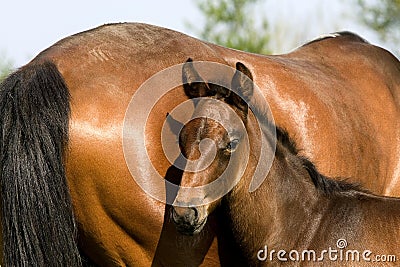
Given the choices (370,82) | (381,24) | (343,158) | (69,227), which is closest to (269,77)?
(343,158)

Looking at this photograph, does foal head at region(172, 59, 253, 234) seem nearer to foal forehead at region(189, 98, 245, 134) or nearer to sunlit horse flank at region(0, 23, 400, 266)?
foal forehead at region(189, 98, 245, 134)

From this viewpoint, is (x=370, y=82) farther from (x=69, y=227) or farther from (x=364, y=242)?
(x=69, y=227)

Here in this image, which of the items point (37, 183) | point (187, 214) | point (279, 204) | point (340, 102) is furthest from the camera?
point (340, 102)

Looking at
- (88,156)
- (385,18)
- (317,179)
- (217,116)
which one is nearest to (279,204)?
(317,179)

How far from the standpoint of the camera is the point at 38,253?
4461 millimetres

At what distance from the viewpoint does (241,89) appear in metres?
4.51

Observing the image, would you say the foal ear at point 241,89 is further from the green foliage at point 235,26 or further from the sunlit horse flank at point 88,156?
the green foliage at point 235,26

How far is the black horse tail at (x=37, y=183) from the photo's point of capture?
4453 millimetres

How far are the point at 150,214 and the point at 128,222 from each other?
0.14 meters

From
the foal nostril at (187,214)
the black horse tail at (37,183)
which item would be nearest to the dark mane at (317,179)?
the foal nostril at (187,214)

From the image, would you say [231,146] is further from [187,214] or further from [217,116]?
[187,214]

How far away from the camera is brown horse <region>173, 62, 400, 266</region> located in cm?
435

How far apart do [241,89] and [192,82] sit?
323 millimetres

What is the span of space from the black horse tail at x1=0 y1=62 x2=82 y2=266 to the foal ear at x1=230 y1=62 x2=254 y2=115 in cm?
93
